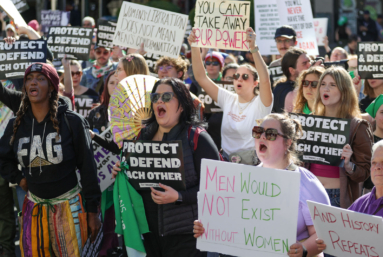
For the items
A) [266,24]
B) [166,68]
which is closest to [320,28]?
[266,24]

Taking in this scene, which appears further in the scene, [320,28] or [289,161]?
[320,28]

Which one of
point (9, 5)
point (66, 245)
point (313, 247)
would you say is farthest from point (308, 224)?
point (9, 5)

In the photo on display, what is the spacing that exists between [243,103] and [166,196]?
1.78 meters

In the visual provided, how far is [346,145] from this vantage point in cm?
409

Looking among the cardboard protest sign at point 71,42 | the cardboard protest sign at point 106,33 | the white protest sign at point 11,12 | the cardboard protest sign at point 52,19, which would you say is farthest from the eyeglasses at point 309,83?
the cardboard protest sign at point 52,19

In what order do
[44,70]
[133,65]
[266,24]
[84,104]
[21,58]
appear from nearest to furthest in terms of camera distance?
[44,70] → [133,65] → [21,58] → [84,104] → [266,24]

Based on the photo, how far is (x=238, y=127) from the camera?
195 inches

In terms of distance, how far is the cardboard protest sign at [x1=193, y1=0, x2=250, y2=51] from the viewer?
579cm

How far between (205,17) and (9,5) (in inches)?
87.9

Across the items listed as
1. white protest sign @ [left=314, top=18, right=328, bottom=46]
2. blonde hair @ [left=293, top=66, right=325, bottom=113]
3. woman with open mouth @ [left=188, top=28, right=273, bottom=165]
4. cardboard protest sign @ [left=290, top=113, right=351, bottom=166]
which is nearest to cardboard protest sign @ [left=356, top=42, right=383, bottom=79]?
blonde hair @ [left=293, top=66, right=325, bottom=113]

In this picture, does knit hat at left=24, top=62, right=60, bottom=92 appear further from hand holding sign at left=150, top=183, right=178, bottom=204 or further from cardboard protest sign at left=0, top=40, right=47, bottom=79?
cardboard protest sign at left=0, top=40, right=47, bottom=79

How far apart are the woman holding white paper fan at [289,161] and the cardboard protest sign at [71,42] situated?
185 inches

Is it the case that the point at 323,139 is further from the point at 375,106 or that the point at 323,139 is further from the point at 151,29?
the point at 151,29

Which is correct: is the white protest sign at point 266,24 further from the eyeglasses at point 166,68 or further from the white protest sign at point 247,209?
the white protest sign at point 247,209
